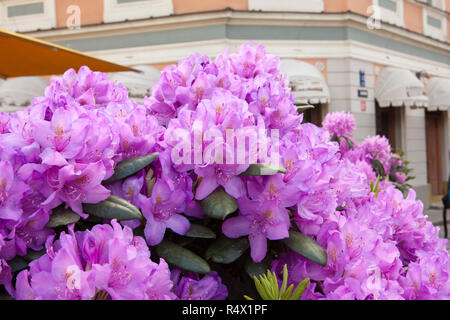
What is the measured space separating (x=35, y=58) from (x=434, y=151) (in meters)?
13.6

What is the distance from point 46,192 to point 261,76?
31.3 inches

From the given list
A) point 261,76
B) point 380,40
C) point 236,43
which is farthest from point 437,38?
point 261,76

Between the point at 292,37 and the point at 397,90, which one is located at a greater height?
the point at 292,37

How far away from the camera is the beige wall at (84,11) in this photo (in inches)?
491

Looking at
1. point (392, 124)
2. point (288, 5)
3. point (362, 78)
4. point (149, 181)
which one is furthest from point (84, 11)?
point (149, 181)

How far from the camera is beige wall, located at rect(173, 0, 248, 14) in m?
11.2

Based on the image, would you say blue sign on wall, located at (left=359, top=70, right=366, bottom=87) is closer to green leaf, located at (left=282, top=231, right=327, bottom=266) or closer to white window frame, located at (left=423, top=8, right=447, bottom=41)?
white window frame, located at (left=423, top=8, right=447, bottom=41)

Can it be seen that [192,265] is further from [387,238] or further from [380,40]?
[380,40]

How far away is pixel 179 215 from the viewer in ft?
3.69

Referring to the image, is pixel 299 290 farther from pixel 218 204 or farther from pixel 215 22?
pixel 215 22

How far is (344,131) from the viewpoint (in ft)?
15.5

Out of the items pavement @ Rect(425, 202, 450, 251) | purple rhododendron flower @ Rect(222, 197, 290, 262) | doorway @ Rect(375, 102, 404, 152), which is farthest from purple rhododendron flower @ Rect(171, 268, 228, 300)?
doorway @ Rect(375, 102, 404, 152)

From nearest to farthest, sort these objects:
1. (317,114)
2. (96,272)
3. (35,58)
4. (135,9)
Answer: (96,272) → (35,58) → (135,9) → (317,114)

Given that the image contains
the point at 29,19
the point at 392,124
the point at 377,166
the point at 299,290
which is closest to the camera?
the point at 299,290
